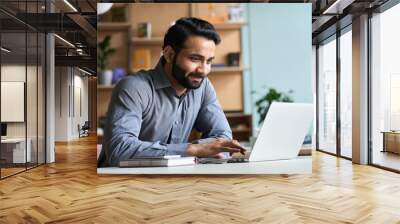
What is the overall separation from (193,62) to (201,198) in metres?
1.65

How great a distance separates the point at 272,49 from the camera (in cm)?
548

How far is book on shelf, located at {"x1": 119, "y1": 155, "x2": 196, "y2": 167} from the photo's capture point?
5.33m

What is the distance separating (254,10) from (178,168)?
7.01 feet

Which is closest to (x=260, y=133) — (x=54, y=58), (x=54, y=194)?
(x=54, y=194)

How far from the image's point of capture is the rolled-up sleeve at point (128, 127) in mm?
5145

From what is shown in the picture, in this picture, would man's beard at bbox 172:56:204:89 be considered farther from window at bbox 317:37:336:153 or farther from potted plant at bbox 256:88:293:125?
window at bbox 317:37:336:153

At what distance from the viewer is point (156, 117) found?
525 cm

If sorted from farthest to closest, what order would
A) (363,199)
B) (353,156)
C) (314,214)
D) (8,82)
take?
(353,156) → (8,82) → (363,199) → (314,214)

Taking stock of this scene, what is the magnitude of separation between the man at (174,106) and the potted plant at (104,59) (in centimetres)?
20

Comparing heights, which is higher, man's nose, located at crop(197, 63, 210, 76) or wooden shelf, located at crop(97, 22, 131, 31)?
wooden shelf, located at crop(97, 22, 131, 31)

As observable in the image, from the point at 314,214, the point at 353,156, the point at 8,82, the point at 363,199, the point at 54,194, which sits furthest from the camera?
the point at 353,156

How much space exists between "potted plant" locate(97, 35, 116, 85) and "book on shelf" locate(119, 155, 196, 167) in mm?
982

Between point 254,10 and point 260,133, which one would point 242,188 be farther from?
point 254,10

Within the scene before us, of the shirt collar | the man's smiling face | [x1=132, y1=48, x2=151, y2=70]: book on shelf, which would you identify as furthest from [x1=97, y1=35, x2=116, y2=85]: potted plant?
the man's smiling face
